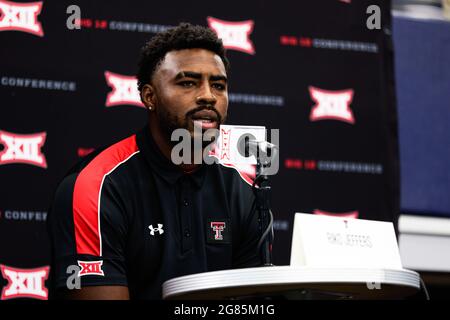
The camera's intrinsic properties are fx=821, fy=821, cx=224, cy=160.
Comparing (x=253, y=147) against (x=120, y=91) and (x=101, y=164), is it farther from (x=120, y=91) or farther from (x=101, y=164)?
(x=120, y=91)

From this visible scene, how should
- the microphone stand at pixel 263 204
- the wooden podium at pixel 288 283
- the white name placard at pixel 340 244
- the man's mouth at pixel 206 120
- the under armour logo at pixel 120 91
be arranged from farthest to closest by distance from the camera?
the under armour logo at pixel 120 91 < the man's mouth at pixel 206 120 < the microphone stand at pixel 263 204 < the white name placard at pixel 340 244 < the wooden podium at pixel 288 283

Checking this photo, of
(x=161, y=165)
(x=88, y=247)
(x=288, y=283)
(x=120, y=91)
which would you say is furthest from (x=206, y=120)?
(x=120, y=91)

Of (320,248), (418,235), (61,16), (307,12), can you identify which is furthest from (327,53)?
(320,248)

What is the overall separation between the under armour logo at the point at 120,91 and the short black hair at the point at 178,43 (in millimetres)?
656

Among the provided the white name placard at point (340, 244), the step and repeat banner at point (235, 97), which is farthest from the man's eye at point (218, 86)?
the step and repeat banner at point (235, 97)

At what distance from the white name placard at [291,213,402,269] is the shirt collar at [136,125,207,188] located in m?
0.46

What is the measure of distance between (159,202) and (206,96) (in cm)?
27

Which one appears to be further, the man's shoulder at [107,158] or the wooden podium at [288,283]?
the man's shoulder at [107,158]

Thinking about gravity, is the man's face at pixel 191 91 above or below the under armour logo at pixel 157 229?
above

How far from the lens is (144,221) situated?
6.17 ft

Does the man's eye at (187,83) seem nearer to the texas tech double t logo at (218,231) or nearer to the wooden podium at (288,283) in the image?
the texas tech double t logo at (218,231)

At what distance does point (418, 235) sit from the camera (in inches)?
120

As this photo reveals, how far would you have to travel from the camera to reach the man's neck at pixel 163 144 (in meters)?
2.01

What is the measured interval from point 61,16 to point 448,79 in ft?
4.93
